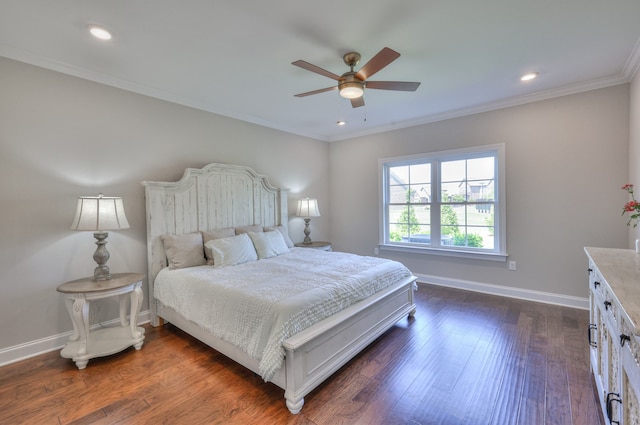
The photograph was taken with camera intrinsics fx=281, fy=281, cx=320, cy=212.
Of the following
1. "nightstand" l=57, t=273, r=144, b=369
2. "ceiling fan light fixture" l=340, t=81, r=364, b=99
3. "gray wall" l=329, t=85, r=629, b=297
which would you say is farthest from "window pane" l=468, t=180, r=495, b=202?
"nightstand" l=57, t=273, r=144, b=369

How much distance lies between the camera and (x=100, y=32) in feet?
6.93

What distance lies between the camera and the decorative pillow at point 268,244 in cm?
352

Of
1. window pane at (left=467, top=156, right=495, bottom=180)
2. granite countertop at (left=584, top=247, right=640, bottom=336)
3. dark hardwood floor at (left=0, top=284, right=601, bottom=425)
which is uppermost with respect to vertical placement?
window pane at (left=467, top=156, right=495, bottom=180)

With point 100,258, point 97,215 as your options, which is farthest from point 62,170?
point 100,258

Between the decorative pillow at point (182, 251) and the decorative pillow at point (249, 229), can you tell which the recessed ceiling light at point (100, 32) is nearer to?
the decorative pillow at point (182, 251)

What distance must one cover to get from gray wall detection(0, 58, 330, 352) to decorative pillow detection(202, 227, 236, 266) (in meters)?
0.65

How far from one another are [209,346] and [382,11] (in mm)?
3063

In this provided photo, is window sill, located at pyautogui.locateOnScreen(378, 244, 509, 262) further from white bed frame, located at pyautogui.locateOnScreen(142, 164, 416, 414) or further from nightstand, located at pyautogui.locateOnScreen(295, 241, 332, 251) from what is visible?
white bed frame, located at pyautogui.locateOnScreen(142, 164, 416, 414)

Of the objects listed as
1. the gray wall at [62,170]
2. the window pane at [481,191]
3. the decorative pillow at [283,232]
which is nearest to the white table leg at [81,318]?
the gray wall at [62,170]

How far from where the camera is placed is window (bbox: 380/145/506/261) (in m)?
3.91

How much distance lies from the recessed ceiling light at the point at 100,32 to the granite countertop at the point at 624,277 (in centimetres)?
336

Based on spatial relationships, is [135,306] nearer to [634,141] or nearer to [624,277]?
[624,277]

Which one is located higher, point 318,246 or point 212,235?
point 212,235

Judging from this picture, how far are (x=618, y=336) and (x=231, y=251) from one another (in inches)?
118
